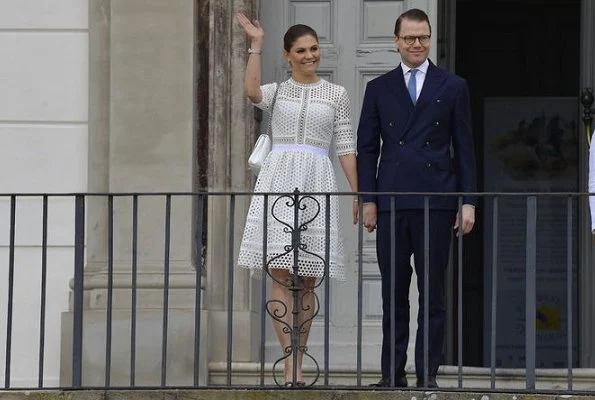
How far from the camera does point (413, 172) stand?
11672 millimetres

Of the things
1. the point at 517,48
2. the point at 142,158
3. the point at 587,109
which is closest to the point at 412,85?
the point at 142,158

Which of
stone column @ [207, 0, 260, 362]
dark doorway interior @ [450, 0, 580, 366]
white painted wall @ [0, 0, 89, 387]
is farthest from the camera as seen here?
dark doorway interior @ [450, 0, 580, 366]

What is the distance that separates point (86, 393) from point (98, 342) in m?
1.43

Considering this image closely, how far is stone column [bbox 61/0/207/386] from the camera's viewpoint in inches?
523

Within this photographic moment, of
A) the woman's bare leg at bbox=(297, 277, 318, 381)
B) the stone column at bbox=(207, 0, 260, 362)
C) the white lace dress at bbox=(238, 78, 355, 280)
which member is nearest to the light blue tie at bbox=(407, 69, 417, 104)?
the white lace dress at bbox=(238, 78, 355, 280)

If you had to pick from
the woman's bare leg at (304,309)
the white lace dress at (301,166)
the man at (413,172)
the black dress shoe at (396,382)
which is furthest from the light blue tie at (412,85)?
the black dress shoe at (396,382)

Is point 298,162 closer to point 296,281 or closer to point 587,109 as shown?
point 296,281

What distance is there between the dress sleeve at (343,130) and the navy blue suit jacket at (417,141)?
0.36 ft

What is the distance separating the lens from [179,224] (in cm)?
1342

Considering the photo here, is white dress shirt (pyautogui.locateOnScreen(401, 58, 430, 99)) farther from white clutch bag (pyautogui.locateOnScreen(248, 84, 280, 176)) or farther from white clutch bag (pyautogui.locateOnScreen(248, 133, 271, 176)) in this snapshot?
white clutch bag (pyautogui.locateOnScreen(248, 133, 271, 176))

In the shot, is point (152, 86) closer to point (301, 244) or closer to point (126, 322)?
point (126, 322)

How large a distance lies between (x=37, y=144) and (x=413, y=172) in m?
3.04

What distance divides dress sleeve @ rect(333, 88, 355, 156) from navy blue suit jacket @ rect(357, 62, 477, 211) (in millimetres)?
109

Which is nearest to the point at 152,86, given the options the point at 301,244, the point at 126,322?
the point at 126,322
